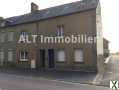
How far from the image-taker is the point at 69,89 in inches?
495

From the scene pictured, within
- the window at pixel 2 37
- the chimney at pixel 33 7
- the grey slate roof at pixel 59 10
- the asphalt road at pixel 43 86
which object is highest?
the chimney at pixel 33 7

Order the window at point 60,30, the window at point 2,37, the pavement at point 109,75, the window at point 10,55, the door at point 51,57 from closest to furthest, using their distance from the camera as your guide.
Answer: the pavement at point 109,75 → the window at point 60,30 → the door at point 51,57 → the window at point 10,55 → the window at point 2,37

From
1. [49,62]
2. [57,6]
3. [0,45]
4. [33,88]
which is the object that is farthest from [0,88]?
[0,45]

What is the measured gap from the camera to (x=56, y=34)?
24.5 metres

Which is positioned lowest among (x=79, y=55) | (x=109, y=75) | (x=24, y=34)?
(x=109, y=75)

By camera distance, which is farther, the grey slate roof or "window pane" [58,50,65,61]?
"window pane" [58,50,65,61]

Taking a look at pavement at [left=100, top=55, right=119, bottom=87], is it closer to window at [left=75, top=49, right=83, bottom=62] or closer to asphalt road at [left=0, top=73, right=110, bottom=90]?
asphalt road at [left=0, top=73, right=110, bottom=90]

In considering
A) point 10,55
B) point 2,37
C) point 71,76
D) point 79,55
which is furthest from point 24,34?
point 71,76

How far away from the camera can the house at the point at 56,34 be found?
863 inches

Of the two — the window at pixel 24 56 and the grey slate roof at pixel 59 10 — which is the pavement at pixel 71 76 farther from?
the grey slate roof at pixel 59 10

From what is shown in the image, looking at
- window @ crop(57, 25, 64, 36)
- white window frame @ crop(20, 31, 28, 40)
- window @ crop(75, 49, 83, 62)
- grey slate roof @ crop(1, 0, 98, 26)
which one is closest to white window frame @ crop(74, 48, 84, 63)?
window @ crop(75, 49, 83, 62)

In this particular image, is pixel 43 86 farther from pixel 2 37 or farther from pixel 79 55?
pixel 2 37

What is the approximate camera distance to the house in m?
21.9

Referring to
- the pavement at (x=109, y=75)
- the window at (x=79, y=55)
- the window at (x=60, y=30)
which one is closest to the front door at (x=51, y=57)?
the window at (x=60, y=30)
